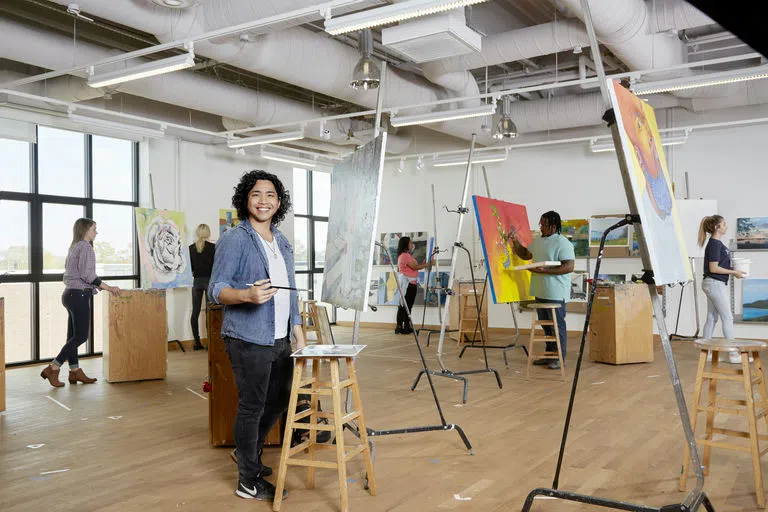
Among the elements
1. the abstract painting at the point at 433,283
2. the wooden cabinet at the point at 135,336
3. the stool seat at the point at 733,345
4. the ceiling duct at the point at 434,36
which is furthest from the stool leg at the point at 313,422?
the abstract painting at the point at 433,283

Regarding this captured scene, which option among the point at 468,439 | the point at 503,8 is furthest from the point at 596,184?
the point at 468,439

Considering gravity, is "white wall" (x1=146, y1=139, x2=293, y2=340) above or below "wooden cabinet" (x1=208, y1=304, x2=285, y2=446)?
above

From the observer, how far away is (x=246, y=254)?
9.20ft

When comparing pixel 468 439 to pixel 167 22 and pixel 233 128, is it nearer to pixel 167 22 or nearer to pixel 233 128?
pixel 167 22

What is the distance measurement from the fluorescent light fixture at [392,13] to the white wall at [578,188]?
581 cm

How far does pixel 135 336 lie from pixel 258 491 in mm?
3610

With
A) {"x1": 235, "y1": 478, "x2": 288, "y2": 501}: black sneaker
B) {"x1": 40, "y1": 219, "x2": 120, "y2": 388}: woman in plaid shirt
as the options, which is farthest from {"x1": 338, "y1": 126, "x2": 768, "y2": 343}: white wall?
A: {"x1": 235, "y1": 478, "x2": 288, "y2": 501}: black sneaker

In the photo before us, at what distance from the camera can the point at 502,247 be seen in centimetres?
612

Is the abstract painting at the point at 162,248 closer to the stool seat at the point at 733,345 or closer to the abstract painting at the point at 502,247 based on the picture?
the abstract painting at the point at 502,247

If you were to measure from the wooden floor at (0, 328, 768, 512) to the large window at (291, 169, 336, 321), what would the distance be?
Answer: 5.52 meters

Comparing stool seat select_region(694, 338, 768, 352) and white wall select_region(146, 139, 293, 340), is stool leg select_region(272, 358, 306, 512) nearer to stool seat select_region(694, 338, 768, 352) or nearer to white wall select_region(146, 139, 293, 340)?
stool seat select_region(694, 338, 768, 352)

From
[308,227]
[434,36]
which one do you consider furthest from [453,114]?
[308,227]

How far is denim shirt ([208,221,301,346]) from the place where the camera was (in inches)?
108

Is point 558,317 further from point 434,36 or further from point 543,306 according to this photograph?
point 434,36
